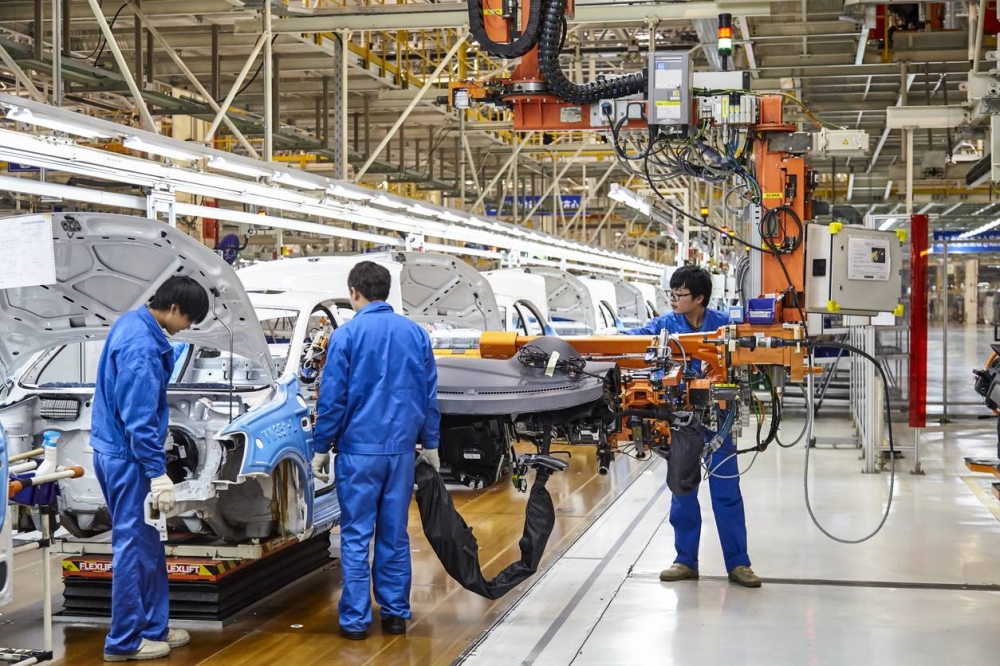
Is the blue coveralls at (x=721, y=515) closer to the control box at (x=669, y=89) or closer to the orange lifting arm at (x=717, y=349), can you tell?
the orange lifting arm at (x=717, y=349)

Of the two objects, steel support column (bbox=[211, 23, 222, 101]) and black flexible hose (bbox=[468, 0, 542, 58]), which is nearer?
black flexible hose (bbox=[468, 0, 542, 58])

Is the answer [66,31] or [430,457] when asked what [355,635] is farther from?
[66,31]

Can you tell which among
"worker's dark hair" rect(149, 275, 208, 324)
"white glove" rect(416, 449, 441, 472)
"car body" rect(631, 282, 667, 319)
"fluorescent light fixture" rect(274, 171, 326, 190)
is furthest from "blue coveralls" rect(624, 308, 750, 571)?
"car body" rect(631, 282, 667, 319)

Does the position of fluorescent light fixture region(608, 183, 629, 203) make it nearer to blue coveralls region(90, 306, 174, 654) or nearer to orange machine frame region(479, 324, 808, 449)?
orange machine frame region(479, 324, 808, 449)

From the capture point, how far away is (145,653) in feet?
15.0

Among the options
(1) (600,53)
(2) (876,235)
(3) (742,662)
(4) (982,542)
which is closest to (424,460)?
(3) (742,662)

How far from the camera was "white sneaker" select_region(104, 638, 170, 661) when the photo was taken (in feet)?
15.0

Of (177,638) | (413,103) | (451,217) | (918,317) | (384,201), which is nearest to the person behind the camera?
(177,638)

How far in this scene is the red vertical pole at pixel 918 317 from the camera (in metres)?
9.30

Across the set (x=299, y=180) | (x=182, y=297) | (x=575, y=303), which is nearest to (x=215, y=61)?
(x=299, y=180)

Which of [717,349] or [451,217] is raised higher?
[451,217]

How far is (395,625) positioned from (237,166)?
3.63 m

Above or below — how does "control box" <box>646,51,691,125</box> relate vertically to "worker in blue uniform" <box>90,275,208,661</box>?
above

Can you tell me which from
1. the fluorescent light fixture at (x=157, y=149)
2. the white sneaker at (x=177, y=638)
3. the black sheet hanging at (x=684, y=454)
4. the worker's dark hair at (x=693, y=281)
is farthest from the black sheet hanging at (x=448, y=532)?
the fluorescent light fixture at (x=157, y=149)
